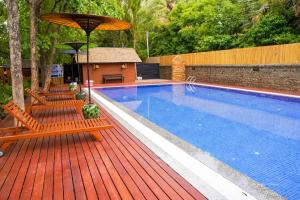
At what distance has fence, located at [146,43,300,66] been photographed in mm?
12719

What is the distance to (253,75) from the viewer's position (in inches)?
596

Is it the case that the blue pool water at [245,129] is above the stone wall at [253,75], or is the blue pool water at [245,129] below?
below

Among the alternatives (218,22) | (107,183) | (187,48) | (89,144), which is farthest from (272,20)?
(107,183)

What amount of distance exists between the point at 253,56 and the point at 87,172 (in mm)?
13280

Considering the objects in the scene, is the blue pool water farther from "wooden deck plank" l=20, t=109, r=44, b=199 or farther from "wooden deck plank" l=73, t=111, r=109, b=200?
"wooden deck plank" l=20, t=109, r=44, b=199

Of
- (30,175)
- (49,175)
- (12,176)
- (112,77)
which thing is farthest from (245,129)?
(112,77)

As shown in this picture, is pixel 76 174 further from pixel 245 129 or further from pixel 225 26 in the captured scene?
pixel 225 26

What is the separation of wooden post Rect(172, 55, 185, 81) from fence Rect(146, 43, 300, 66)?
0.85 metres

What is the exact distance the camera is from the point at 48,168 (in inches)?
153

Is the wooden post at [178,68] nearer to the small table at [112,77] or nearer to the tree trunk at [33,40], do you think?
the small table at [112,77]

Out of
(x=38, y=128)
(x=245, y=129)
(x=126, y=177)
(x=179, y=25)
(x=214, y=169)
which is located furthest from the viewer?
(x=179, y=25)

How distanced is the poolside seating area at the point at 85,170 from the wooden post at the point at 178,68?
16802mm

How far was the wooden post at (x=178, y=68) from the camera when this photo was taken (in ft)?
71.3

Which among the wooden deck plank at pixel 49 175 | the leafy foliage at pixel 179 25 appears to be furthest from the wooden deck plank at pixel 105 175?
the leafy foliage at pixel 179 25
